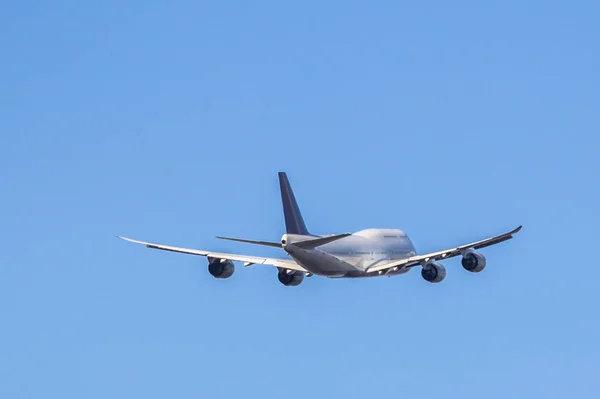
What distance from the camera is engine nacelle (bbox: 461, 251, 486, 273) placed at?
105688mm

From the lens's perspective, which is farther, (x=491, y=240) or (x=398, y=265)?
(x=398, y=265)

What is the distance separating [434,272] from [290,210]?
13.0 metres

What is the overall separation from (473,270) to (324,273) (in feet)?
38.3

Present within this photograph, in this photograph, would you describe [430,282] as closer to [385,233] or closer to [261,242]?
[385,233]

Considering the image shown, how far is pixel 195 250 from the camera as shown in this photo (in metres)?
111

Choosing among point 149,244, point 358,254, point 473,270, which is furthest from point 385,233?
point 149,244

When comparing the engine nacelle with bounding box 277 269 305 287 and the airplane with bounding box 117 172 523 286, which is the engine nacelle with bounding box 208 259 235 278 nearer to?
the airplane with bounding box 117 172 523 286

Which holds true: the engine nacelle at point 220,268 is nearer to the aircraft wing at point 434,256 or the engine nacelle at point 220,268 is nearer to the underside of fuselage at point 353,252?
the underside of fuselage at point 353,252

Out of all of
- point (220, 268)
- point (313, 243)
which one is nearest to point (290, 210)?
point (313, 243)

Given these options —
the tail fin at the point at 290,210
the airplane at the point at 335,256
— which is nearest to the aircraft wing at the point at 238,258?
the airplane at the point at 335,256

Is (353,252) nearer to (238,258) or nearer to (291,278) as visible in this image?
(291,278)

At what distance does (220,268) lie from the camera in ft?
359

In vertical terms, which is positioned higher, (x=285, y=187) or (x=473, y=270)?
(x=285, y=187)

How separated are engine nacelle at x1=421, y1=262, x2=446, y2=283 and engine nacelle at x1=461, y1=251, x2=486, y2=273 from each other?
348 cm
